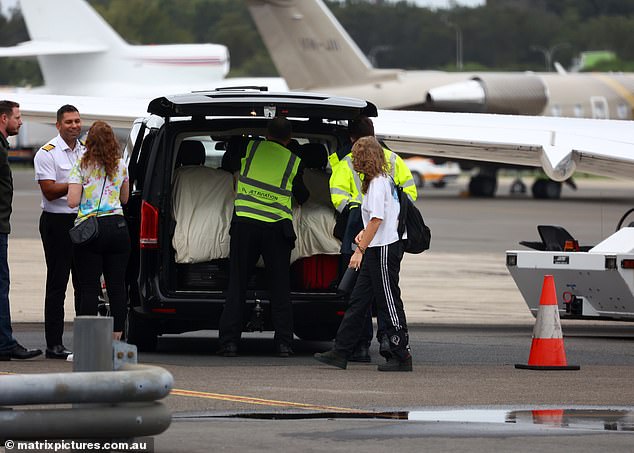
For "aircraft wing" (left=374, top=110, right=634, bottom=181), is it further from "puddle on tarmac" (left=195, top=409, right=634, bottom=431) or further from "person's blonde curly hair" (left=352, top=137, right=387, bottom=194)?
"puddle on tarmac" (left=195, top=409, right=634, bottom=431)

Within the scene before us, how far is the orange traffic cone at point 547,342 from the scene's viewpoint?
1123cm

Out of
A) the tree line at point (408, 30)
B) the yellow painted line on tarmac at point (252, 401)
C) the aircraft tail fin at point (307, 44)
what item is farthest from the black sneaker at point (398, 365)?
the tree line at point (408, 30)

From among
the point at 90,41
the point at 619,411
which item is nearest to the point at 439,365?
the point at 619,411

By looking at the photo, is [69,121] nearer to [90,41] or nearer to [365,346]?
[365,346]

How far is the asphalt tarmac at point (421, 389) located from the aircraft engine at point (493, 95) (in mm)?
25422

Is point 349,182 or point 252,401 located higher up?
point 349,182

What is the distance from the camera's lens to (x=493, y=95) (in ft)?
146

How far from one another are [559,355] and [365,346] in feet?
5.18

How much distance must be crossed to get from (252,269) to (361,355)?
3.71 ft

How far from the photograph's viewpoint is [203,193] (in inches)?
481

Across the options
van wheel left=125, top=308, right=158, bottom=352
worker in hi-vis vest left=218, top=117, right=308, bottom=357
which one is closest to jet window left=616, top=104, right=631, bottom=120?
worker in hi-vis vest left=218, top=117, right=308, bottom=357

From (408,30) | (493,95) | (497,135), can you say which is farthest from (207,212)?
(408,30)

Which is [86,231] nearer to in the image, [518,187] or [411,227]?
[411,227]

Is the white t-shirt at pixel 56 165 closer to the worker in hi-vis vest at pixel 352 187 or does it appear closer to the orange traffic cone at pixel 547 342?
the worker in hi-vis vest at pixel 352 187
